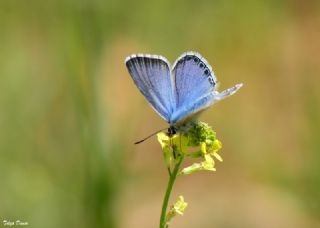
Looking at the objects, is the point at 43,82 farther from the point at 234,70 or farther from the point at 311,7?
the point at 311,7

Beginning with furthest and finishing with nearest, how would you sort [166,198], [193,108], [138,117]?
[138,117] → [193,108] → [166,198]

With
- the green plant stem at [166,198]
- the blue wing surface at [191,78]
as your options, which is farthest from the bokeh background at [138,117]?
the green plant stem at [166,198]

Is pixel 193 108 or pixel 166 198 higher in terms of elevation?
pixel 193 108

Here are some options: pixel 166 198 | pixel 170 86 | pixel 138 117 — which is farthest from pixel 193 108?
pixel 138 117

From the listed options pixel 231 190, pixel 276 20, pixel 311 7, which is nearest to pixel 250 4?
pixel 276 20

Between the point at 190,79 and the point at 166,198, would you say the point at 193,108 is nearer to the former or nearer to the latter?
the point at 190,79

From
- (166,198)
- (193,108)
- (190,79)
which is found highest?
(190,79)

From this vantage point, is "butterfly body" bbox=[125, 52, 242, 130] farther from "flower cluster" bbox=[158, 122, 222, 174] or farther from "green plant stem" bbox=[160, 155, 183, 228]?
"green plant stem" bbox=[160, 155, 183, 228]
